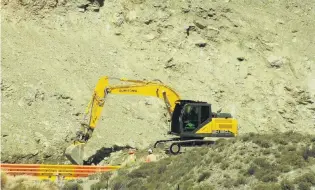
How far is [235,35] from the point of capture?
3591 cm

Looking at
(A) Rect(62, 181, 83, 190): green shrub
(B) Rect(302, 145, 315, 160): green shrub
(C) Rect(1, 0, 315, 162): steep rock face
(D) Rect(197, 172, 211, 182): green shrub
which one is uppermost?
(C) Rect(1, 0, 315, 162): steep rock face

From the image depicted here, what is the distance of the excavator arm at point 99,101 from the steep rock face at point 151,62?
252cm

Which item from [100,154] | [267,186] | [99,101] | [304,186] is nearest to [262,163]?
[267,186]

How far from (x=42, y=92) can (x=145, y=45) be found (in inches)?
379

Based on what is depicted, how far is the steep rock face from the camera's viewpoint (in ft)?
91.1

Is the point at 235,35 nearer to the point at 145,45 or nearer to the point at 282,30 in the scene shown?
the point at 282,30

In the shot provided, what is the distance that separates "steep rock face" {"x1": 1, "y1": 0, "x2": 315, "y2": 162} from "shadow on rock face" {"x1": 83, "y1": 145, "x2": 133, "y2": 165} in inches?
19.2

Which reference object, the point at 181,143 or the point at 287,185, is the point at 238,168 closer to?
the point at 287,185

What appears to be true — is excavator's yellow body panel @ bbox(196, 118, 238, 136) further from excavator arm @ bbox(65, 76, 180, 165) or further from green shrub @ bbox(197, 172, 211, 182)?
green shrub @ bbox(197, 172, 211, 182)

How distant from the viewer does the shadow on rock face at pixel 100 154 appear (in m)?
24.9

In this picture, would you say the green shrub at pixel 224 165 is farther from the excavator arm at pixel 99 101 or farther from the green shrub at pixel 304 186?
the excavator arm at pixel 99 101

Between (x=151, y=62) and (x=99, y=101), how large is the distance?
1050 centimetres

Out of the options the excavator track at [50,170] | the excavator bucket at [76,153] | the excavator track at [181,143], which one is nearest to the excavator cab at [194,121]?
the excavator track at [181,143]

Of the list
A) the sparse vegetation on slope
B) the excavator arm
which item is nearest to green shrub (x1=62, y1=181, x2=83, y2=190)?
the sparse vegetation on slope
